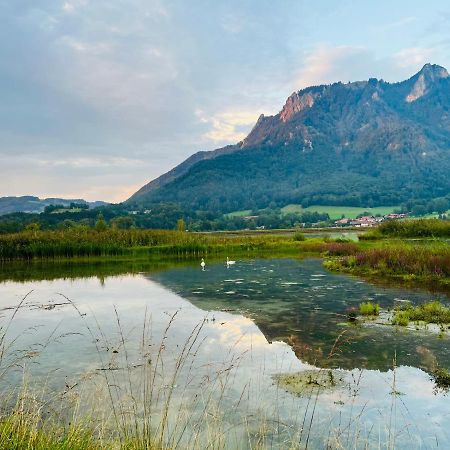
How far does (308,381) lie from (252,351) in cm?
293

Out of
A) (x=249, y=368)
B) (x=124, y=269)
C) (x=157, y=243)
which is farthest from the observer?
(x=157, y=243)

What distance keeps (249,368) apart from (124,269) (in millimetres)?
27613

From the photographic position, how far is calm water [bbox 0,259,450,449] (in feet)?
26.7

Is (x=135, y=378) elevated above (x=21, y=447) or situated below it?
below

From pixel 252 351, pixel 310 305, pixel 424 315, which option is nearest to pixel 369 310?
pixel 424 315

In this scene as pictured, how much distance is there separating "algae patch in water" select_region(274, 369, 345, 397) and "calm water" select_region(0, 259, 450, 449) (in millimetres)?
205

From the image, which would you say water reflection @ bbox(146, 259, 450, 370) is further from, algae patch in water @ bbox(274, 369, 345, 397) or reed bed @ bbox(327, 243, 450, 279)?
reed bed @ bbox(327, 243, 450, 279)

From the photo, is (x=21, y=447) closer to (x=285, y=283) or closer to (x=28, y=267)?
(x=285, y=283)

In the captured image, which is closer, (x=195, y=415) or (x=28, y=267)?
(x=195, y=415)

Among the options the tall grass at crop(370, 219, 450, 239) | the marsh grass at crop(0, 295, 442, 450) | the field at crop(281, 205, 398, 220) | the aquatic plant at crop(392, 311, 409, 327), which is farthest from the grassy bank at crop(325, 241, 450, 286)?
the field at crop(281, 205, 398, 220)

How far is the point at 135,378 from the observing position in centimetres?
1074

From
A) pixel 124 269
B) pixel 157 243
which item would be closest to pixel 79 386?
pixel 124 269

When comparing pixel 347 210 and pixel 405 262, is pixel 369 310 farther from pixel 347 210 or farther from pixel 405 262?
pixel 347 210

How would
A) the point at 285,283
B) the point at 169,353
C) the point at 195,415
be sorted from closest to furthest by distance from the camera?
the point at 195,415 < the point at 169,353 < the point at 285,283
